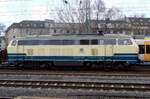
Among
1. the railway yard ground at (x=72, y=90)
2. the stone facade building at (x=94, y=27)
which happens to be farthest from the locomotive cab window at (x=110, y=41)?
the stone facade building at (x=94, y=27)

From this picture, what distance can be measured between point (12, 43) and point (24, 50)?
1279 millimetres

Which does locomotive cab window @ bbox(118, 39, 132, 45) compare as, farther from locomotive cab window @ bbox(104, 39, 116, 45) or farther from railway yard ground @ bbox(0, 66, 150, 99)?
railway yard ground @ bbox(0, 66, 150, 99)

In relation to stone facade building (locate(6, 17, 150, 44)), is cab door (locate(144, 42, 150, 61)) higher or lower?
lower

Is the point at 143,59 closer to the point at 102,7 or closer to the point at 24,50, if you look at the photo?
the point at 24,50

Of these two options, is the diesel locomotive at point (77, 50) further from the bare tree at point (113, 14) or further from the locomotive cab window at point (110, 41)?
the bare tree at point (113, 14)

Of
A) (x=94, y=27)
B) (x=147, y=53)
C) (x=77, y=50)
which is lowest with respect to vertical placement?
(x=147, y=53)

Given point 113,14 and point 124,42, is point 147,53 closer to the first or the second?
point 124,42

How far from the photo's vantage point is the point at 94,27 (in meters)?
52.7

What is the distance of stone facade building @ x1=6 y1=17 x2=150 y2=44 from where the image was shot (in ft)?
170

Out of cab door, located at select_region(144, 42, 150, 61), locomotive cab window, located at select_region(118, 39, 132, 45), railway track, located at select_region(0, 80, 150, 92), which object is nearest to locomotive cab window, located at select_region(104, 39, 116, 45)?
locomotive cab window, located at select_region(118, 39, 132, 45)

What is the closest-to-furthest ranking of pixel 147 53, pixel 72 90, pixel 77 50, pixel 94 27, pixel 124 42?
pixel 72 90, pixel 124 42, pixel 77 50, pixel 147 53, pixel 94 27

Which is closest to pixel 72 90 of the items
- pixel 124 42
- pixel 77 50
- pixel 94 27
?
pixel 77 50

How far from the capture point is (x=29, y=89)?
52.0 ft

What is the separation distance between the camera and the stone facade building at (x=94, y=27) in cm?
5175
